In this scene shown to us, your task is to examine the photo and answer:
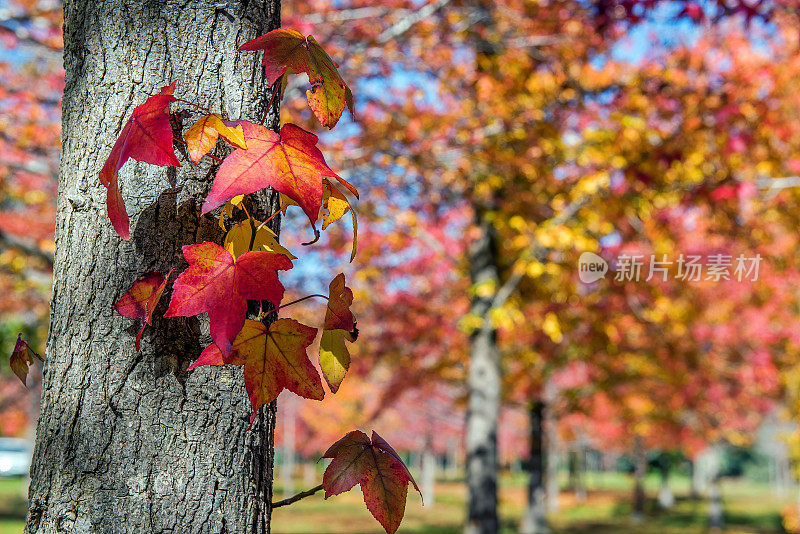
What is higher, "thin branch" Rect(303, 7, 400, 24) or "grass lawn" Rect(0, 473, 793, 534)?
"thin branch" Rect(303, 7, 400, 24)

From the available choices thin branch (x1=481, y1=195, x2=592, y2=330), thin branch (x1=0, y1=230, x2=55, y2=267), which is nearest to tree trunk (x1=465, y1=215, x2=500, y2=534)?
thin branch (x1=481, y1=195, x2=592, y2=330)

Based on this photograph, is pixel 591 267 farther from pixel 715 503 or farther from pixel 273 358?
pixel 715 503

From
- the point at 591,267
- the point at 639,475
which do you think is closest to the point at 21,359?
the point at 591,267

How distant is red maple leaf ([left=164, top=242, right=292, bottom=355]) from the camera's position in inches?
32.7

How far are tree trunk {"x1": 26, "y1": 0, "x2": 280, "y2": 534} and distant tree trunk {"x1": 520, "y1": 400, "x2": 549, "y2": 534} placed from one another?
10.2 meters

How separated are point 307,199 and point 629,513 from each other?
2736 centimetres

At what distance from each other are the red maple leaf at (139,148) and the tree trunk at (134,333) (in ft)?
0.35

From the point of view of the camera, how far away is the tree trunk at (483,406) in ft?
20.9

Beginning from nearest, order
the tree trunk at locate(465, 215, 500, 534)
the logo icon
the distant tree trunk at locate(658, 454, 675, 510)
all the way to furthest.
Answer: the tree trunk at locate(465, 215, 500, 534) < the logo icon < the distant tree trunk at locate(658, 454, 675, 510)

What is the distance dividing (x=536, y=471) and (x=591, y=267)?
22.5 ft

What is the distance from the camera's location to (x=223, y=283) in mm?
841

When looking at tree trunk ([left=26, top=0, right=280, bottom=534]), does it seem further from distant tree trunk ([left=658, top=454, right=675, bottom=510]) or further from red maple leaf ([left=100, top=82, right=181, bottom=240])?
distant tree trunk ([left=658, top=454, right=675, bottom=510])

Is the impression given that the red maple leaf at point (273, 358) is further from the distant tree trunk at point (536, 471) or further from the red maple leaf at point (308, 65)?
the distant tree trunk at point (536, 471)

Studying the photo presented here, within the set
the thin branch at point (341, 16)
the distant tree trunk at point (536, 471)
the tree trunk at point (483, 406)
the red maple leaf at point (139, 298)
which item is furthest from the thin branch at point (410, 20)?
the distant tree trunk at point (536, 471)
